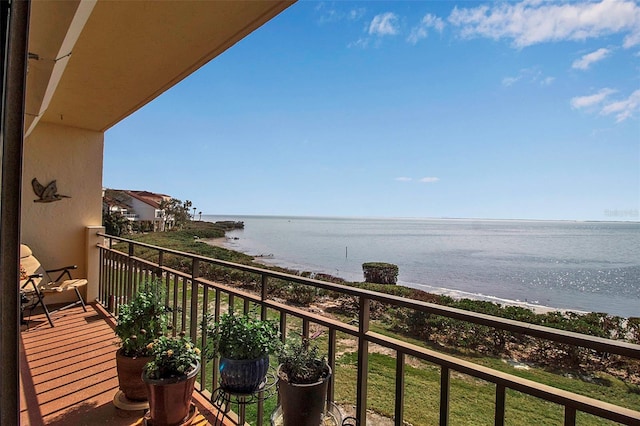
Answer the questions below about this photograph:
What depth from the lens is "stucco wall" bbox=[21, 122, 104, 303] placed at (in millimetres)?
4070

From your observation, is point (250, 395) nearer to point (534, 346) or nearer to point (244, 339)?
point (244, 339)

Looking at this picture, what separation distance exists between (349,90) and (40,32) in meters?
15.2

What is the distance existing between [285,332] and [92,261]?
3.72 meters

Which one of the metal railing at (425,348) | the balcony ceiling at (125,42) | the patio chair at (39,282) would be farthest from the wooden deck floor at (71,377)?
the balcony ceiling at (125,42)

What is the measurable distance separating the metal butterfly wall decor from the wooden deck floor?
1.39 metres

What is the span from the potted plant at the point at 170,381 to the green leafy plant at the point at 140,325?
11.5 inches

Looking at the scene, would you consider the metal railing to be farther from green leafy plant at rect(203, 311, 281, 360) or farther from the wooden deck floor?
the wooden deck floor

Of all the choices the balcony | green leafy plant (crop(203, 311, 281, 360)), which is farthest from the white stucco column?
green leafy plant (crop(203, 311, 281, 360))

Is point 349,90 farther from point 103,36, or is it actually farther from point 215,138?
point 103,36

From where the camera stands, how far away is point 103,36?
7.06 feet

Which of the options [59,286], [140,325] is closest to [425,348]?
[140,325]

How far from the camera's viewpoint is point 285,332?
176cm

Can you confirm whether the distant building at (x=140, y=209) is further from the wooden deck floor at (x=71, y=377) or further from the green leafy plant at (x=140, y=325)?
the green leafy plant at (x=140, y=325)

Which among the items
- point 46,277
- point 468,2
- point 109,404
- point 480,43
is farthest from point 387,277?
point 109,404
